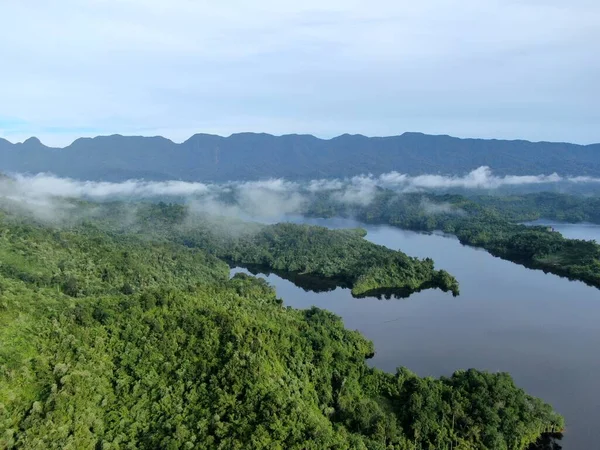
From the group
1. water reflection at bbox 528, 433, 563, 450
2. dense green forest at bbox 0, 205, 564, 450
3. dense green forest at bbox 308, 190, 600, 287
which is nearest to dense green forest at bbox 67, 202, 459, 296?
dense green forest at bbox 308, 190, 600, 287

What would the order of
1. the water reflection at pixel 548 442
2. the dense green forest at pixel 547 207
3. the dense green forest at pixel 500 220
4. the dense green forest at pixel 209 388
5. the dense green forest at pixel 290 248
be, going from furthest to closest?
1. the dense green forest at pixel 547 207
2. the dense green forest at pixel 500 220
3. the dense green forest at pixel 290 248
4. the water reflection at pixel 548 442
5. the dense green forest at pixel 209 388

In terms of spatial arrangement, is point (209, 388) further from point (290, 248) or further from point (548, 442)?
point (290, 248)

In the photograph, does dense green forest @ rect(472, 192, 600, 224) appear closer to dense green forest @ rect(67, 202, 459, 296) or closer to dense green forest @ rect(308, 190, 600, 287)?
dense green forest @ rect(308, 190, 600, 287)

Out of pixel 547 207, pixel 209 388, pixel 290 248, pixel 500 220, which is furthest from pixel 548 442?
pixel 547 207

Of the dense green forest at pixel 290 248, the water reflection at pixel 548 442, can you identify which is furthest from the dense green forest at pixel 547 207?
the water reflection at pixel 548 442

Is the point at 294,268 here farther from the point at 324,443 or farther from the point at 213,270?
the point at 324,443

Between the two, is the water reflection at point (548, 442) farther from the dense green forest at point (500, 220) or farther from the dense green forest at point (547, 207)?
the dense green forest at point (547, 207)
